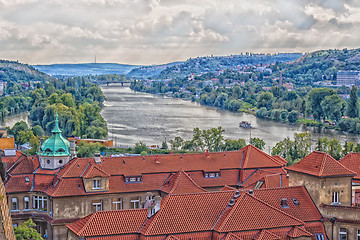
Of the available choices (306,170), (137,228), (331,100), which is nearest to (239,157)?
(306,170)

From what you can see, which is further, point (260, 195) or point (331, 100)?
point (331, 100)

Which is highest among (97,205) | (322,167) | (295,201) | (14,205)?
(322,167)

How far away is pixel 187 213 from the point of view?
2145 centimetres

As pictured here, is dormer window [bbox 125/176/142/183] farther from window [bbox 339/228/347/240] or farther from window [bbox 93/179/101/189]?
window [bbox 339/228/347/240]

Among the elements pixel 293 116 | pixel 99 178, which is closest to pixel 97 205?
pixel 99 178

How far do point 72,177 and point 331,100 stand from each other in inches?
3013

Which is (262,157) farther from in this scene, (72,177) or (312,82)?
(312,82)

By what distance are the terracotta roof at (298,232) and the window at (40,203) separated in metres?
13.6

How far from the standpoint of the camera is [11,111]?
112688 mm

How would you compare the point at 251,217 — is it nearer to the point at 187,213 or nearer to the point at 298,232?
the point at 298,232

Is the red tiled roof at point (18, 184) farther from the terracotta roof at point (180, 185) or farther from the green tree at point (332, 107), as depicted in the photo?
the green tree at point (332, 107)

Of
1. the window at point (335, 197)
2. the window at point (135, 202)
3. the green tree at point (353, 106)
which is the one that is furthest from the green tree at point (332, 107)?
the window at point (335, 197)

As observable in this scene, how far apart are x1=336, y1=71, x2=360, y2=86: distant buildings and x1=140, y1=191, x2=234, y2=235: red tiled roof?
169 meters

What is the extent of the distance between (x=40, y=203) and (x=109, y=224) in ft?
32.3
